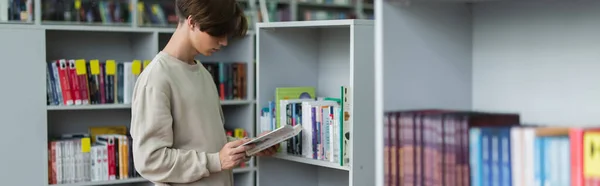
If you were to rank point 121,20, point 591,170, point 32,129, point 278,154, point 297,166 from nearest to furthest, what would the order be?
point 591,170
point 278,154
point 297,166
point 32,129
point 121,20

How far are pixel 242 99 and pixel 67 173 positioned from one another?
1002 millimetres

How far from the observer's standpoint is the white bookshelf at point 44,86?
355 centimetres

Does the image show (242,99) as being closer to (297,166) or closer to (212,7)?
(297,166)

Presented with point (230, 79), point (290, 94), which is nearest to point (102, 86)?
point (230, 79)

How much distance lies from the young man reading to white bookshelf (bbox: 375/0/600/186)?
2.65 ft

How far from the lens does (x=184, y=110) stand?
97.7 inches

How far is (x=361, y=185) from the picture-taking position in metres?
2.80

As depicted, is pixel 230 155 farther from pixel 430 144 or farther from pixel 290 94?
pixel 430 144

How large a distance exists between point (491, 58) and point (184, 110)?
3.21 ft

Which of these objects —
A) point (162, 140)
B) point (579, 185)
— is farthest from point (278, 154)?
point (579, 185)

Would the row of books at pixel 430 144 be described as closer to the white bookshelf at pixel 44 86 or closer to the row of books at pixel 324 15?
the white bookshelf at pixel 44 86

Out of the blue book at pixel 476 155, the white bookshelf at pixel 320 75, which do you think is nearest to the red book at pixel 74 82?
the white bookshelf at pixel 320 75

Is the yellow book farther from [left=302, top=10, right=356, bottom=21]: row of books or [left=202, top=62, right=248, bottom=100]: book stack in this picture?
[left=302, top=10, right=356, bottom=21]: row of books

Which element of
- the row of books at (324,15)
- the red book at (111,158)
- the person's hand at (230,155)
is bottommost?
the red book at (111,158)
